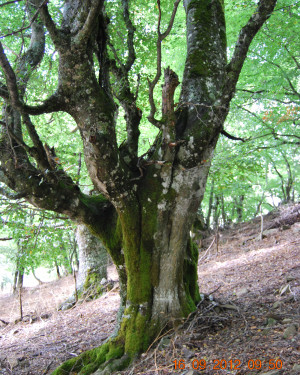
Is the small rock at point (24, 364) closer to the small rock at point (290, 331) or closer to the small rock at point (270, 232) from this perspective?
the small rock at point (290, 331)

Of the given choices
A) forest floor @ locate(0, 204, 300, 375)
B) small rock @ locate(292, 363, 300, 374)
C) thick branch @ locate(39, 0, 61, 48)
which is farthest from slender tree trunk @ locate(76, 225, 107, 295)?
small rock @ locate(292, 363, 300, 374)

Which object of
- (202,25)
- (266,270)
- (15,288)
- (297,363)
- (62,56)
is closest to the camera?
(297,363)

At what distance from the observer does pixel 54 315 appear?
25.3ft

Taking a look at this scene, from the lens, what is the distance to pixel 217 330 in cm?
371

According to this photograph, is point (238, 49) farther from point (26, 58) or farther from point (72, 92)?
point (26, 58)

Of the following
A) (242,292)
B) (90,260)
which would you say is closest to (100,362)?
(242,292)

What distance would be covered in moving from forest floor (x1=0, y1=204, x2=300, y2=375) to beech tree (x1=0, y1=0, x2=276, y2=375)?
37 centimetres

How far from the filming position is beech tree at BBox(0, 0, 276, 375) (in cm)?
349

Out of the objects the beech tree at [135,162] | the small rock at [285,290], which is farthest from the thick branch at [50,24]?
the small rock at [285,290]

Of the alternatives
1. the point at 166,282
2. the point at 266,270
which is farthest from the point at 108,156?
the point at 266,270

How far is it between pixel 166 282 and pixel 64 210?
1.69m

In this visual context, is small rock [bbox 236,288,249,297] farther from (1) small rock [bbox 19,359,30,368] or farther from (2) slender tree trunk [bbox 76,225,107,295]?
(2) slender tree trunk [bbox 76,225,107,295]

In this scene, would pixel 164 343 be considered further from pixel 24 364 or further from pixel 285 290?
pixel 24 364

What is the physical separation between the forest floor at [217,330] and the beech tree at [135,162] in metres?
0.37
